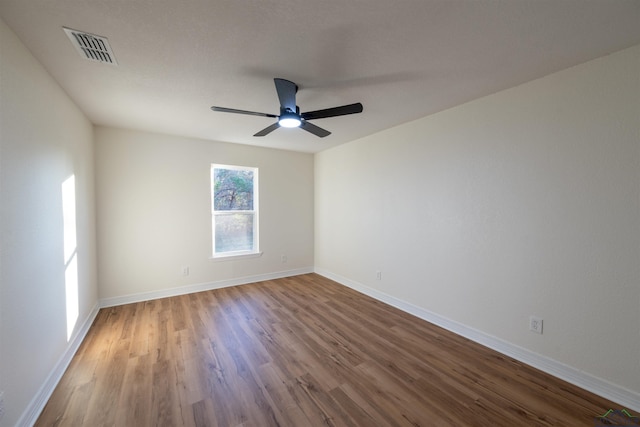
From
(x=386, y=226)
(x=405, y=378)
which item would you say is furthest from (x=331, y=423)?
(x=386, y=226)

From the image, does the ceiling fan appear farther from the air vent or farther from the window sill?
the window sill

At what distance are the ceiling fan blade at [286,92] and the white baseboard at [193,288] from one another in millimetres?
3233

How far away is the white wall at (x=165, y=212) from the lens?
3395 mm

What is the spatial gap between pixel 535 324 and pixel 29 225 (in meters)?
3.88

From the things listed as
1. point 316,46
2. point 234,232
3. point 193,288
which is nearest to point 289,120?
point 316,46

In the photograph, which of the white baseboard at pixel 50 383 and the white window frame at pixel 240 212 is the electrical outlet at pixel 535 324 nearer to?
the white baseboard at pixel 50 383

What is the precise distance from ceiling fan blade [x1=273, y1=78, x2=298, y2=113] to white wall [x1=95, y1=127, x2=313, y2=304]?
243 centimetres

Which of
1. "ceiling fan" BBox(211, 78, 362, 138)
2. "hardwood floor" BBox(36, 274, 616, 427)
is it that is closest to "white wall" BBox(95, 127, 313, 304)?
"hardwood floor" BBox(36, 274, 616, 427)

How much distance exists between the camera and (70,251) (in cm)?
231

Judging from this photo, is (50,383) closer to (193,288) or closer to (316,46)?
(193,288)

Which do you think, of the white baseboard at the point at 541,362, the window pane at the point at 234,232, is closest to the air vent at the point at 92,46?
the window pane at the point at 234,232

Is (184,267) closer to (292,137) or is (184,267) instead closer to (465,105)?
(292,137)

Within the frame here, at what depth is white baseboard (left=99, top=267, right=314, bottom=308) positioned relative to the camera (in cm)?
344

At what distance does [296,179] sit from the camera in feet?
16.1
